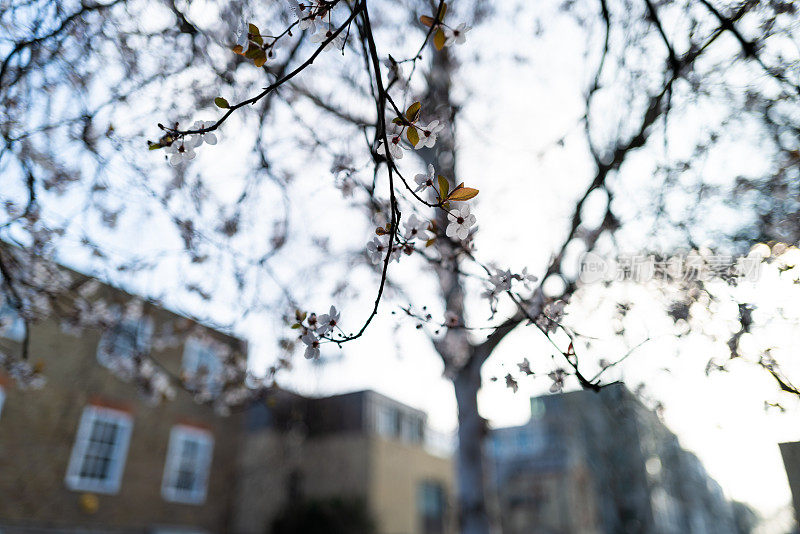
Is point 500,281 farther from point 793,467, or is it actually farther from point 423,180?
point 793,467

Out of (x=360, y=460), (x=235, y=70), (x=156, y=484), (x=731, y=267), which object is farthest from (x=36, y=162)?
(x=360, y=460)

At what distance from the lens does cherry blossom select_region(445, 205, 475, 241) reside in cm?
178

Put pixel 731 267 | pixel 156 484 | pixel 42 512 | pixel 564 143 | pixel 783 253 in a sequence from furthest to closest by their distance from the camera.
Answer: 1. pixel 156 484
2. pixel 42 512
3. pixel 564 143
4. pixel 731 267
5. pixel 783 253

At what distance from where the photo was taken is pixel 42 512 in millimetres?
8500

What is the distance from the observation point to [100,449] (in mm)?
9578

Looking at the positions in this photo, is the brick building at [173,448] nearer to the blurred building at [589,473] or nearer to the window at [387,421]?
the window at [387,421]

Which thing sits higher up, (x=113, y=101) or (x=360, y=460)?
(x=113, y=101)

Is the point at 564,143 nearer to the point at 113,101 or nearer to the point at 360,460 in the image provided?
the point at 113,101

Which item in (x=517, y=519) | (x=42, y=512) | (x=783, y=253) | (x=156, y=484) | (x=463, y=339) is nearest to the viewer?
(x=783, y=253)

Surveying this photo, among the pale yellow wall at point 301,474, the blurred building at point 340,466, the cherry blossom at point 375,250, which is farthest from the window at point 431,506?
the cherry blossom at point 375,250

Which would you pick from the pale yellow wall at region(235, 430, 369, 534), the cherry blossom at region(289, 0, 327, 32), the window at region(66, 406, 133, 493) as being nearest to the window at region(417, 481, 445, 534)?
the pale yellow wall at region(235, 430, 369, 534)

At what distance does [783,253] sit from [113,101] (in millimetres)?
4397

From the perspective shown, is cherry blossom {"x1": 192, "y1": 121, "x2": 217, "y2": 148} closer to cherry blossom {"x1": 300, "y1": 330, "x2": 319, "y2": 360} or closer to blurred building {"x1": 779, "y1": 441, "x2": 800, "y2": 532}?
cherry blossom {"x1": 300, "y1": 330, "x2": 319, "y2": 360}

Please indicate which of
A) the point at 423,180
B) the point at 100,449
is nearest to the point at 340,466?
the point at 100,449
